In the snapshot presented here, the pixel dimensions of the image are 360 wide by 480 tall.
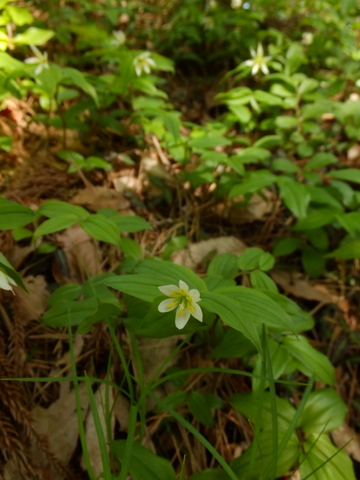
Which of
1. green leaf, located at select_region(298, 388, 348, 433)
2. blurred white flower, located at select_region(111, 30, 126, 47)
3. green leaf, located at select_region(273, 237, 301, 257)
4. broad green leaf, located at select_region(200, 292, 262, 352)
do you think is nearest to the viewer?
broad green leaf, located at select_region(200, 292, 262, 352)

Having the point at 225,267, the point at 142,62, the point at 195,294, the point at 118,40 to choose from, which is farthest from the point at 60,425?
the point at 118,40

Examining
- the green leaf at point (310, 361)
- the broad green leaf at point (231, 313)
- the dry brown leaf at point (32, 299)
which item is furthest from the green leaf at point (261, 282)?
the dry brown leaf at point (32, 299)

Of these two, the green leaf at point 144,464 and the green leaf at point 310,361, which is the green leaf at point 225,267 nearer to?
the green leaf at point 310,361

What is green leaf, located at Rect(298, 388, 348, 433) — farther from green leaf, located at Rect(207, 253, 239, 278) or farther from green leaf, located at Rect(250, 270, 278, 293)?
→ green leaf, located at Rect(207, 253, 239, 278)

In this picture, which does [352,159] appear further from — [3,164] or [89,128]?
[3,164]

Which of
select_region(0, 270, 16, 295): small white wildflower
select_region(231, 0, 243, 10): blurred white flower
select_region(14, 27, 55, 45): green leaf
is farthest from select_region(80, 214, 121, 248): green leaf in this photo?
select_region(231, 0, 243, 10): blurred white flower

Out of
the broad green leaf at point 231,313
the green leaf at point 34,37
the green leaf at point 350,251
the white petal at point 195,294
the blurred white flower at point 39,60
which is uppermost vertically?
the green leaf at point 34,37

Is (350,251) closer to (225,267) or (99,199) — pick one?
(225,267)

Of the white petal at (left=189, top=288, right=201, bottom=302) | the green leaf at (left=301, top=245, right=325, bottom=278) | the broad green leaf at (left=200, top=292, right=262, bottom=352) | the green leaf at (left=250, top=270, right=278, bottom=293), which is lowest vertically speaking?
the green leaf at (left=301, top=245, right=325, bottom=278)
